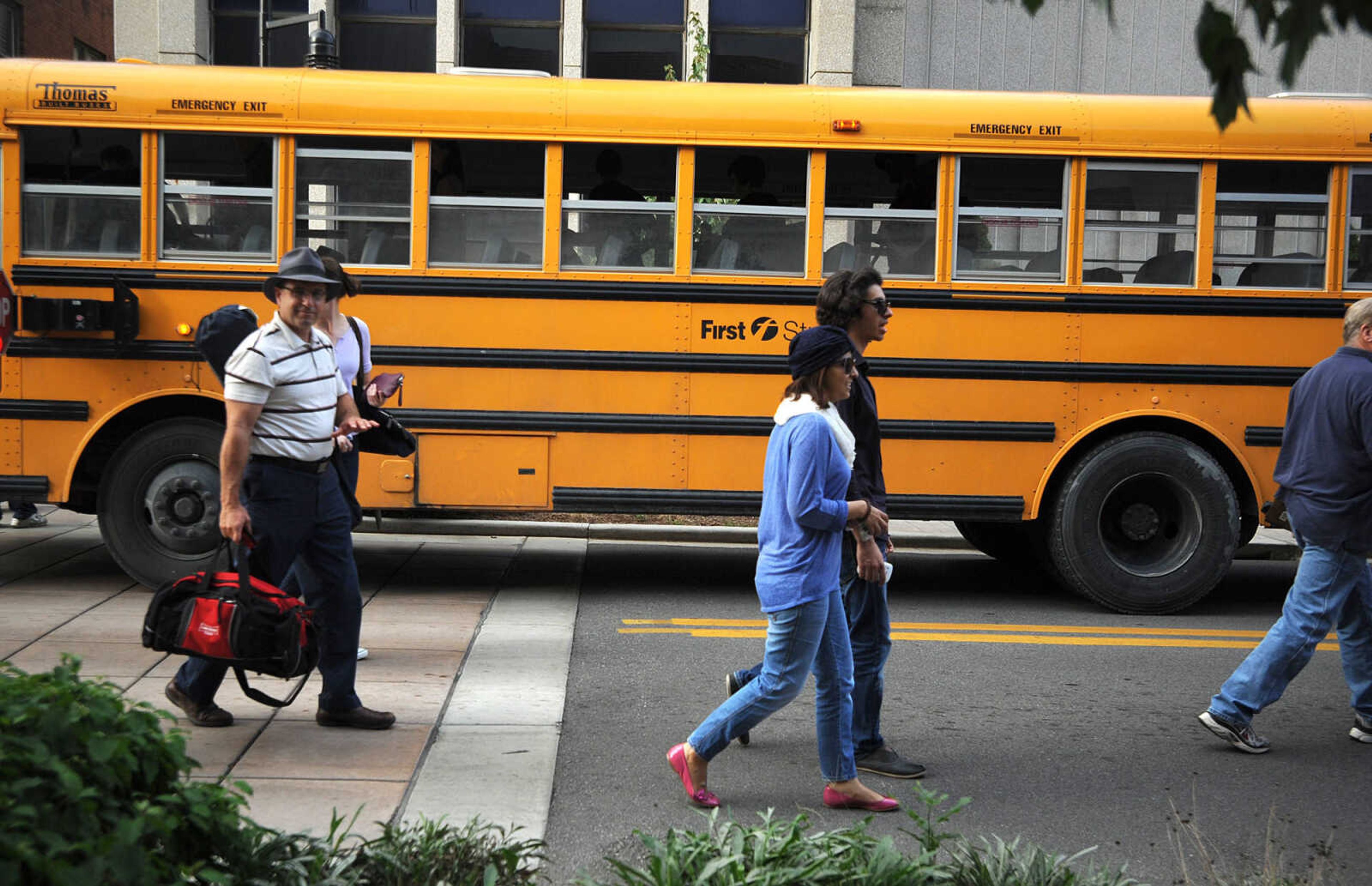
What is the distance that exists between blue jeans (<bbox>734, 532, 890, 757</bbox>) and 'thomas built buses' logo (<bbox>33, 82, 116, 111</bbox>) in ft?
18.0

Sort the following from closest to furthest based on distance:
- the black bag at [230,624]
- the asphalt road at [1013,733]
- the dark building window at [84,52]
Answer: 1. the asphalt road at [1013,733]
2. the black bag at [230,624]
3. the dark building window at [84,52]

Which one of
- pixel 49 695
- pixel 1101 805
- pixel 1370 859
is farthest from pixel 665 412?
pixel 49 695

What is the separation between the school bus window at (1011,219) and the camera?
848 centimetres

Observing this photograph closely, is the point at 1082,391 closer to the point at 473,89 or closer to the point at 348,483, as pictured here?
the point at 473,89

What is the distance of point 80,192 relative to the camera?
8266mm

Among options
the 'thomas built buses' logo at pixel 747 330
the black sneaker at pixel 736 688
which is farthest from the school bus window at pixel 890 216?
the black sneaker at pixel 736 688

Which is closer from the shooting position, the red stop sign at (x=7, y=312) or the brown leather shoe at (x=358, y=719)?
the brown leather shoe at (x=358, y=719)

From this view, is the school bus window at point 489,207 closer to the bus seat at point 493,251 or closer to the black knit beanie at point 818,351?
the bus seat at point 493,251

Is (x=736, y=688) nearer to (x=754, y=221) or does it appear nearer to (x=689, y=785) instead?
(x=689, y=785)

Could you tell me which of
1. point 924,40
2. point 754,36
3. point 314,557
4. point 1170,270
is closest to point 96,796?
point 314,557

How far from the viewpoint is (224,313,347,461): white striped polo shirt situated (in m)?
5.18

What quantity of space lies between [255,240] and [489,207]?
1.37 m

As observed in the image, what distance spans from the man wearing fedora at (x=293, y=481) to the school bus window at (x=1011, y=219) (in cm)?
426

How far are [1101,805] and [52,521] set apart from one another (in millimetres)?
9225
